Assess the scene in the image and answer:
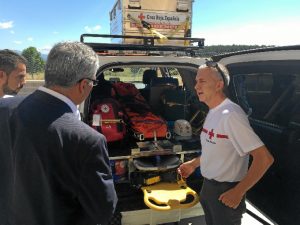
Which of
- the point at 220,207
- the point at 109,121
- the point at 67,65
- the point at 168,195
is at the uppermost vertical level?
the point at 67,65

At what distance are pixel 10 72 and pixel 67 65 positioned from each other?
5.41 ft

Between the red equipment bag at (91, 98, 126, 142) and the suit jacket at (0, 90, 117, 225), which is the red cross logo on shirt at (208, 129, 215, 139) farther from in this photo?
the red equipment bag at (91, 98, 126, 142)

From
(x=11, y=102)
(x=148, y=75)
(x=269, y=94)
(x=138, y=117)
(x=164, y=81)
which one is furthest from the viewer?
(x=148, y=75)

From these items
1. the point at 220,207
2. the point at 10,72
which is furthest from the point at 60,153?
the point at 10,72

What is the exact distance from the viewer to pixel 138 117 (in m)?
3.96

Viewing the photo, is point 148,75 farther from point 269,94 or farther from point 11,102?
point 11,102

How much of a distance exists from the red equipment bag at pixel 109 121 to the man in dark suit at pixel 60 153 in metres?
1.89

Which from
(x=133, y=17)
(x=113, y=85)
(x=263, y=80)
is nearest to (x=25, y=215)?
(x=263, y=80)

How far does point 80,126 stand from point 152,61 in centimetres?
194

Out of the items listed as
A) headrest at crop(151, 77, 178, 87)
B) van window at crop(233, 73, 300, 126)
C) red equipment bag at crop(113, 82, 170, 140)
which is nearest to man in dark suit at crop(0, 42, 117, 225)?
van window at crop(233, 73, 300, 126)

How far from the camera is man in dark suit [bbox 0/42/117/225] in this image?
4.94ft

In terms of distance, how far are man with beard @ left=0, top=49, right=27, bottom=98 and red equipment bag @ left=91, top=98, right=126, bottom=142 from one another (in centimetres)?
95

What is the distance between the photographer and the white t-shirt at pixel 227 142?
2.18 m

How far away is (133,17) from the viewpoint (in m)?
7.17
